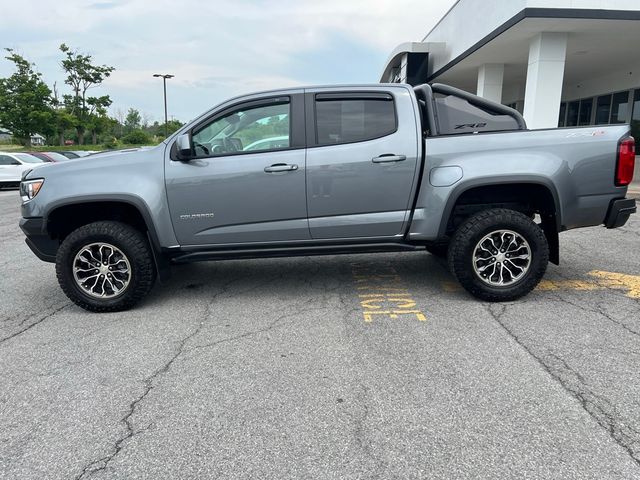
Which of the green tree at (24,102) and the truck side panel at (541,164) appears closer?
the truck side panel at (541,164)

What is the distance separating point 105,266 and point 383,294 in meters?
2.72

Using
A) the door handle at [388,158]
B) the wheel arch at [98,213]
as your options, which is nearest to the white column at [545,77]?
the door handle at [388,158]

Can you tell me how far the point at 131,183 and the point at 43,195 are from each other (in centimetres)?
84

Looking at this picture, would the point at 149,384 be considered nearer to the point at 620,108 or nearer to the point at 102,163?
the point at 102,163

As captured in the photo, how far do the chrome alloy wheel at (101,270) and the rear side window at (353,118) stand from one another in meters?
2.22

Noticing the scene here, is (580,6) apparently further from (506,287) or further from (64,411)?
(64,411)

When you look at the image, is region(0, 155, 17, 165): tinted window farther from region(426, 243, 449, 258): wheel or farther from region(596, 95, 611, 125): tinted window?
region(596, 95, 611, 125): tinted window

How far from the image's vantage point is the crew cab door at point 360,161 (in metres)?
4.49

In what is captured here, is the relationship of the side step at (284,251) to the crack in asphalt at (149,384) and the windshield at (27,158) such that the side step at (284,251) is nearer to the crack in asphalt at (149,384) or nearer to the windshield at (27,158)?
the crack in asphalt at (149,384)

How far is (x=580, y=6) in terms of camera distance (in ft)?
37.6

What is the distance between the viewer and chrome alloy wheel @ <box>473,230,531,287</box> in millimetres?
4538

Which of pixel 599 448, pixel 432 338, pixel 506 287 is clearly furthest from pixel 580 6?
pixel 599 448

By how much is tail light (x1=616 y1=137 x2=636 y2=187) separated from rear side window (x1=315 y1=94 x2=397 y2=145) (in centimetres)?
204

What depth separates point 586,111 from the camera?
22.3 m
